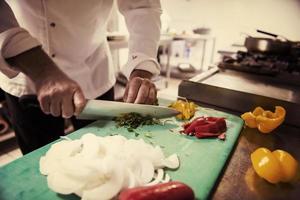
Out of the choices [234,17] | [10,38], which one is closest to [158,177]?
[10,38]

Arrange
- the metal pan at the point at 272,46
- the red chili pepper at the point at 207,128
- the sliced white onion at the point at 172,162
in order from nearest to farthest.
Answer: the sliced white onion at the point at 172,162 → the red chili pepper at the point at 207,128 → the metal pan at the point at 272,46

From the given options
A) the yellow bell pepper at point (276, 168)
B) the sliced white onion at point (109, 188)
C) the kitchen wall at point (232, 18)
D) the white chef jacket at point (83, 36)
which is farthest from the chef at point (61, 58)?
the kitchen wall at point (232, 18)

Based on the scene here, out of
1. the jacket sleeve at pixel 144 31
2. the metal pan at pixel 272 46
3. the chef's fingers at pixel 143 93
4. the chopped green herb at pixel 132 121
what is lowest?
the chopped green herb at pixel 132 121

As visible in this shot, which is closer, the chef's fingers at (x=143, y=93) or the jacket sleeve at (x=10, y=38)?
the jacket sleeve at (x=10, y=38)

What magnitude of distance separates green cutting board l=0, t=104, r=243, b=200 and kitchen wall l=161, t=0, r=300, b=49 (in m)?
1.34

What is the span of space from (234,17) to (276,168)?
2587mm

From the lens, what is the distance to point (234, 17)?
2801mm

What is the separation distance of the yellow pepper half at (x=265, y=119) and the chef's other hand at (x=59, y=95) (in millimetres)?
507

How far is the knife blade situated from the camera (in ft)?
2.45

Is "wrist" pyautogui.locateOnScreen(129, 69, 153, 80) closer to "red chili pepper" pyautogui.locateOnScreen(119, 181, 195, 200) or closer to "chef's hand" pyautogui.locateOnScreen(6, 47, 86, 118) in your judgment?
"chef's hand" pyautogui.locateOnScreen(6, 47, 86, 118)

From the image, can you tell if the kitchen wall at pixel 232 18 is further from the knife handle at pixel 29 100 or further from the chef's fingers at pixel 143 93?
the knife handle at pixel 29 100

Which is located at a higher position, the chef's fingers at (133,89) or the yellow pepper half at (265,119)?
the chef's fingers at (133,89)

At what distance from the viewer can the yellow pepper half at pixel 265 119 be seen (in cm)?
75

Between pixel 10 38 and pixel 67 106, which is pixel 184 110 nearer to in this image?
pixel 67 106
